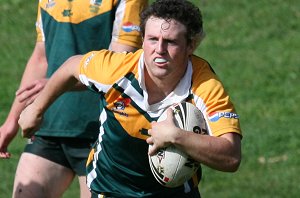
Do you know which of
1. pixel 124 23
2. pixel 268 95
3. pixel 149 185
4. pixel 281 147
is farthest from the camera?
pixel 268 95

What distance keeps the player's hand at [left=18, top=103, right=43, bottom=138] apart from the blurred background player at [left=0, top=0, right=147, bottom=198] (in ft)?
1.42

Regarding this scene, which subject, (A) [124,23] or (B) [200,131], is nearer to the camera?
(B) [200,131]

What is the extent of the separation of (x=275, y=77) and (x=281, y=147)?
6.17 feet

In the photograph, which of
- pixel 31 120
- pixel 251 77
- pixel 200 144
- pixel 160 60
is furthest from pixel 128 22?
pixel 251 77

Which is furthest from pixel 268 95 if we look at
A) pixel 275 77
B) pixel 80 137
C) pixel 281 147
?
pixel 80 137

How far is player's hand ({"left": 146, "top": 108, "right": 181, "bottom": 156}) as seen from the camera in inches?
246

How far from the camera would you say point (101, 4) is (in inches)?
300

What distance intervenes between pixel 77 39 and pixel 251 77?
5678 millimetres

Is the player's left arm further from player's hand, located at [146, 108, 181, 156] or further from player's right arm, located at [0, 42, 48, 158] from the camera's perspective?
player's right arm, located at [0, 42, 48, 158]

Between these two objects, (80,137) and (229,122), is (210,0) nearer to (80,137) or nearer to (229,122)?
(80,137)

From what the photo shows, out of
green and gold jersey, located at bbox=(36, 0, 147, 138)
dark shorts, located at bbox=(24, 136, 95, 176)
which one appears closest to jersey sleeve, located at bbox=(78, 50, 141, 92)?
green and gold jersey, located at bbox=(36, 0, 147, 138)

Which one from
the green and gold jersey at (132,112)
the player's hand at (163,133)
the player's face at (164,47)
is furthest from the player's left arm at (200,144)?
the player's face at (164,47)

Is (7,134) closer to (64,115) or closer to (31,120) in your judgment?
(64,115)

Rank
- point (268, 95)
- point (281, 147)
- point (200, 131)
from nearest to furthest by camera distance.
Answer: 1. point (200, 131)
2. point (281, 147)
3. point (268, 95)
